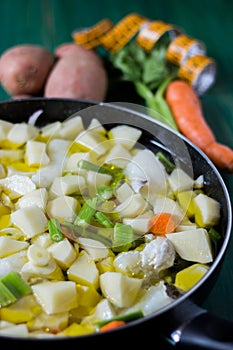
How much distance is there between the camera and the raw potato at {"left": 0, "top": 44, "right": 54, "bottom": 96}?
2295 millimetres

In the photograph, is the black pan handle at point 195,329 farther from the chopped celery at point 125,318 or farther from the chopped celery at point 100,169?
the chopped celery at point 100,169

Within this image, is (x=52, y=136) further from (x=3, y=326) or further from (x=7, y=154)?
(x=3, y=326)

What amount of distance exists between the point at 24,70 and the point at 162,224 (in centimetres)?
108

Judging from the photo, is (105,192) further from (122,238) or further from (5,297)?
(5,297)

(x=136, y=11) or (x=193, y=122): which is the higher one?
(x=136, y=11)

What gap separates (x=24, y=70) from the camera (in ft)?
7.54

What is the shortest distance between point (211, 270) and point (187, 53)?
4.60 feet

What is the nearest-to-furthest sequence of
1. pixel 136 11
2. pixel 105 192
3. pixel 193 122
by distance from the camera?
pixel 105 192, pixel 193 122, pixel 136 11

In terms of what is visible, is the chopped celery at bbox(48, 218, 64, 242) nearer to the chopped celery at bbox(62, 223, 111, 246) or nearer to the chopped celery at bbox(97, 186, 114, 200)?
the chopped celery at bbox(62, 223, 111, 246)

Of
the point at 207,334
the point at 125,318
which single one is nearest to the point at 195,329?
the point at 207,334

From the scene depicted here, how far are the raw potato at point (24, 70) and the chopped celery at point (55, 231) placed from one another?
0.98 metres

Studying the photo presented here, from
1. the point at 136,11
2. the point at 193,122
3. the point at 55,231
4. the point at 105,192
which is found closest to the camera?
the point at 55,231

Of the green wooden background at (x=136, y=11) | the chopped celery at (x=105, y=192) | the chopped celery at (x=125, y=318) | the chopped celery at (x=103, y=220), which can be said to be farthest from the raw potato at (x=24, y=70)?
the chopped celery at (x=125, y=318)

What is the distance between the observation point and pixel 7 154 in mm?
1796
